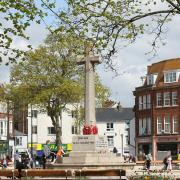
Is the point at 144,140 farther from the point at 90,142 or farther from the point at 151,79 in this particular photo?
the point at 90,142

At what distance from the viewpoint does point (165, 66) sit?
301 feet

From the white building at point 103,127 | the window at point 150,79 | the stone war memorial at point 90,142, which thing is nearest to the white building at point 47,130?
the white building at point 103,127

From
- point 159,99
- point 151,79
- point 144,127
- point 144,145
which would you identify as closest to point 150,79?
point 151,79

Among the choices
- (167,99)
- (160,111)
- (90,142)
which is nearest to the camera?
(90,142)

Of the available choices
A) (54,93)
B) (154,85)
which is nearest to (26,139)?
(154,85)

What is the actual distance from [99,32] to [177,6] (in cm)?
280

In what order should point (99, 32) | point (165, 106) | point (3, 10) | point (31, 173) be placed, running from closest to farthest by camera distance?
1. point (3, 10)
2. point (99, 32)
3. point (31, 173)
4. point (165, 106)

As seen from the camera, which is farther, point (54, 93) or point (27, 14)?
point (54, 93)

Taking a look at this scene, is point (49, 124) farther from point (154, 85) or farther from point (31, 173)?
point (31, 173)

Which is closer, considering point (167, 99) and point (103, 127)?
point (167, 99)

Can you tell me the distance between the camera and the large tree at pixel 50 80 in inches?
2432

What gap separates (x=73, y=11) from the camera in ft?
74.1

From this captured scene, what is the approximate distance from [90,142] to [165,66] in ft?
179

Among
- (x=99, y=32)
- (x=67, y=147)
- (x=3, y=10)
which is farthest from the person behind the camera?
(x=67, y=147)
